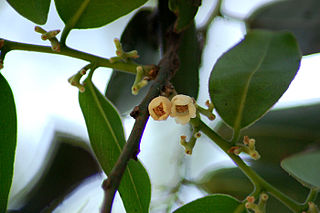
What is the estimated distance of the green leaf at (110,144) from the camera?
1020mm

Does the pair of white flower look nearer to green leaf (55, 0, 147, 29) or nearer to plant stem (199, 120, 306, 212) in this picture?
plant stem (199, 120, 306, 212)

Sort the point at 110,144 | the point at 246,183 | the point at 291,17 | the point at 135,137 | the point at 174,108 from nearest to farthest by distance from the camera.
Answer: the point at 135,137 → the point at 174,108 → the point at 110,144 → the point at 246,183 → the point at 291,17

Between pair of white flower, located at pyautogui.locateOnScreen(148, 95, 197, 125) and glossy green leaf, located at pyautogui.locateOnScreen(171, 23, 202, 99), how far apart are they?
1.27 ft

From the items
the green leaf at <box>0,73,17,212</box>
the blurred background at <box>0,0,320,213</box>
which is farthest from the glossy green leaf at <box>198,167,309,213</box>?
the green leaf at <box>0,73,17,212</box>

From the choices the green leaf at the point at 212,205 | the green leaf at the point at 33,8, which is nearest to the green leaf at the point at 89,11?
the green leaf at the point at 33,8

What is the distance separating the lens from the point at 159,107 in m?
0.81

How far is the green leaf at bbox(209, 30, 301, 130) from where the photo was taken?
0.98m

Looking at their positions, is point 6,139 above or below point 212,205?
above

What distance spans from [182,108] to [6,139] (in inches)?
15.5

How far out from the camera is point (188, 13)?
1151 mm

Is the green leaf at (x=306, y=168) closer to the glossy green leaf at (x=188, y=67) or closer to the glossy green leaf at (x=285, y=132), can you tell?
the glossy green leaf at (x=188, y=67)

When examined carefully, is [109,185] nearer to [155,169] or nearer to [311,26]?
[311,26]

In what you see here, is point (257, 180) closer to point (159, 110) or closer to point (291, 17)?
point (159, 110)

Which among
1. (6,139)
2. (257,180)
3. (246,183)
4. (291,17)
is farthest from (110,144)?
(291,17)
